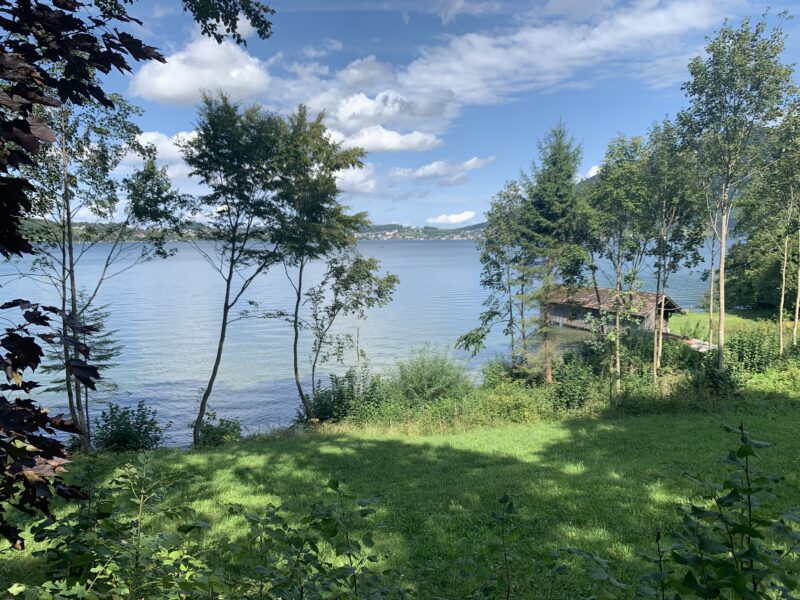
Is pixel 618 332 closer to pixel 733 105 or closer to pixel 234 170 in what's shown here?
pixel 733 105

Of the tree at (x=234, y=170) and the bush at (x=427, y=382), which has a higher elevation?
the tree at (x=234, y=170)

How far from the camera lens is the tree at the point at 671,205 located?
16.9m

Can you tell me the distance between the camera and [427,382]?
2048 centimetres

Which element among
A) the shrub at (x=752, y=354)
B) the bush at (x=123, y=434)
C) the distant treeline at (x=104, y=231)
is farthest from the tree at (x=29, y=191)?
the shrub at (x=752, y=354)

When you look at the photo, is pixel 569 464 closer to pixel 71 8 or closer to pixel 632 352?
pixel 71 8

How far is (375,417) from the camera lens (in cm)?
1712

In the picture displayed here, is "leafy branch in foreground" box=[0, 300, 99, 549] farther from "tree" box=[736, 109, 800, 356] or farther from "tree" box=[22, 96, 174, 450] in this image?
"tree" box=[736, 109, 800, 356]

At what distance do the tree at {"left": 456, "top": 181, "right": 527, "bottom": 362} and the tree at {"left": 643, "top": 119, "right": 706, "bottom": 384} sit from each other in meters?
6.56

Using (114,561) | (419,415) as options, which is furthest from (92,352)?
(114,561)

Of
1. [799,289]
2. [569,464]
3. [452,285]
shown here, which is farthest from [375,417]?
[452,285]

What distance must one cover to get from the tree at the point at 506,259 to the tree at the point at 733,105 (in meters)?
9.55

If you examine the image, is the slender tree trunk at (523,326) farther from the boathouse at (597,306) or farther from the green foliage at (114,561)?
the green foliage at (114,561)

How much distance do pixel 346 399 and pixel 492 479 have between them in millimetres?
12639

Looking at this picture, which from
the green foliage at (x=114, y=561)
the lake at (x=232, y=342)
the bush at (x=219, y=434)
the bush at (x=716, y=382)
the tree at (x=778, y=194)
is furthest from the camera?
the lake at (x=232, y=342)
